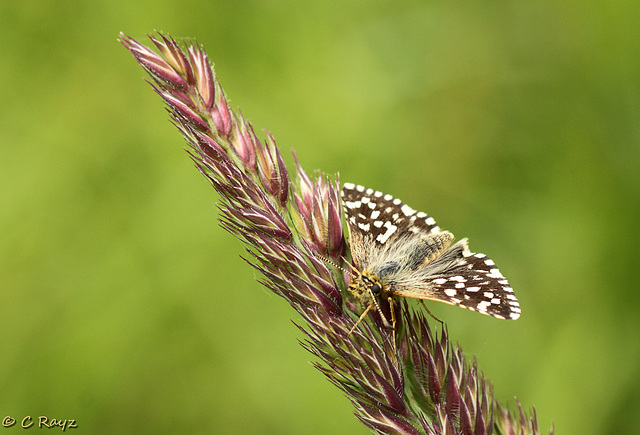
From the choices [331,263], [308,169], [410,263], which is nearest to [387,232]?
[410,263]

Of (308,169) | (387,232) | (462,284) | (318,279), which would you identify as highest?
(308,169)

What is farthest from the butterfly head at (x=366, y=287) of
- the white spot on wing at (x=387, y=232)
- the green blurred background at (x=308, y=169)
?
the green blurred background at (x=308, y=169)

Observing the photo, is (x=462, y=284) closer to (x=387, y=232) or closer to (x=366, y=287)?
(x=366, y=287)

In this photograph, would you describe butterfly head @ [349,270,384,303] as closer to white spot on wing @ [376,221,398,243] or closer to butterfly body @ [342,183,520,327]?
butterfly body @ [342,183,520,327]

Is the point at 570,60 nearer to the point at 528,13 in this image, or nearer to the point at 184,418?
the point at 528,13

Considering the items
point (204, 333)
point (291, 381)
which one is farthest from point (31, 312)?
point (291, 381)

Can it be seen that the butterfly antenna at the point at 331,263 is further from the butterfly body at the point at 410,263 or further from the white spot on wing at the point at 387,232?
the white spot on wing at the point at 387,232
